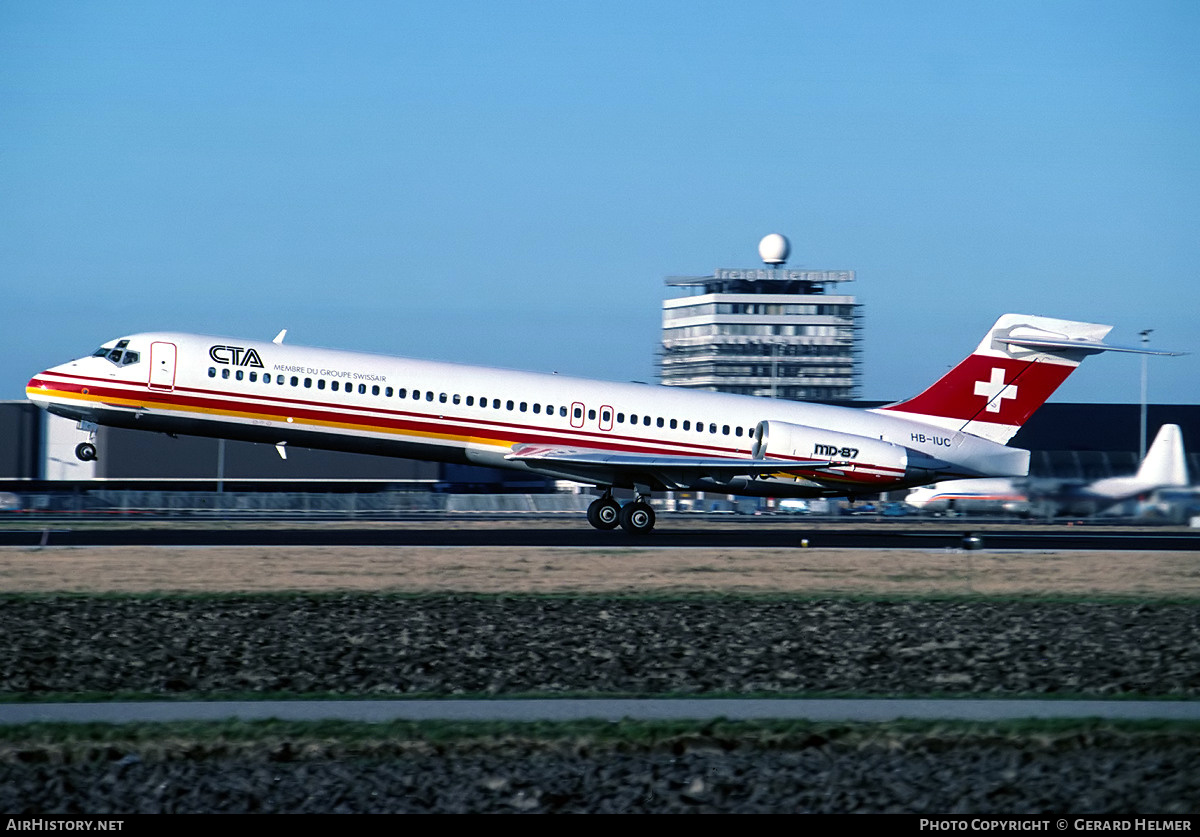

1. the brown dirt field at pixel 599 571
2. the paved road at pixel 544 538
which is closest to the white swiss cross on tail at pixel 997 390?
the paved road at pixel 544 538

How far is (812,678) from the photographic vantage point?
13.3 meters

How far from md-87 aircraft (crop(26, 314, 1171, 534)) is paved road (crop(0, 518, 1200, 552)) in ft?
4.91

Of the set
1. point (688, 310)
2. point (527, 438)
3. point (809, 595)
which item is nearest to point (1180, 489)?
point (527, 438)

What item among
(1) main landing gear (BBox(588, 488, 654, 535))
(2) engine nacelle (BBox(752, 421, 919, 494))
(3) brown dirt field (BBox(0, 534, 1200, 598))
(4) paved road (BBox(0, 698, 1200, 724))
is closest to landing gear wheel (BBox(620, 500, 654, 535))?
(1) main landing gear (BBox(588, 488, 654, 535))

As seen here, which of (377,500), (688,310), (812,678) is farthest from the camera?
(688,310)

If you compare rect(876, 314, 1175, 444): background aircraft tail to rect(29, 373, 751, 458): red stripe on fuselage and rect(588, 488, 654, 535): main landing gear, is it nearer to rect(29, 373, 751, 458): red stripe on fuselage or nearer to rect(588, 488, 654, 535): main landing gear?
rect(588, 488, 654, 535): main landing gear

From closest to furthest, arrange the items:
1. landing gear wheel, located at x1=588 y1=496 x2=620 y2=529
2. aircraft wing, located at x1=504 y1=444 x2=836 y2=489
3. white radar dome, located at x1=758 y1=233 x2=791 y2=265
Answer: aircraft wing, located at x1=504 y1=444 x2=836 y2=489
landing gear wheel, located at x1=588 y1=496 x2=620 y2=529
white radar dome, located at x1=758 y1=233 x2=791 y2=265

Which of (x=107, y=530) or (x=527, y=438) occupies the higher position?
(x=527, y=438)

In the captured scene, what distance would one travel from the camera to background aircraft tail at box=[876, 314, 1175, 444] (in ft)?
108

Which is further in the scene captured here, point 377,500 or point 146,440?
point 146,440

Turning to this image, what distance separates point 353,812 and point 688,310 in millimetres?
114602

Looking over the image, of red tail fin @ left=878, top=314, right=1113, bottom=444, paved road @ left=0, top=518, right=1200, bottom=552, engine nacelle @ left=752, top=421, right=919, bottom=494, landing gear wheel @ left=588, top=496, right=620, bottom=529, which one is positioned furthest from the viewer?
red tail fin @ left=878, top=314, right=1113, bottom=444

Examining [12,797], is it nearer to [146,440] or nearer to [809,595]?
[809,595]

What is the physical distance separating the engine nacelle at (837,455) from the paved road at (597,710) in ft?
66.1
